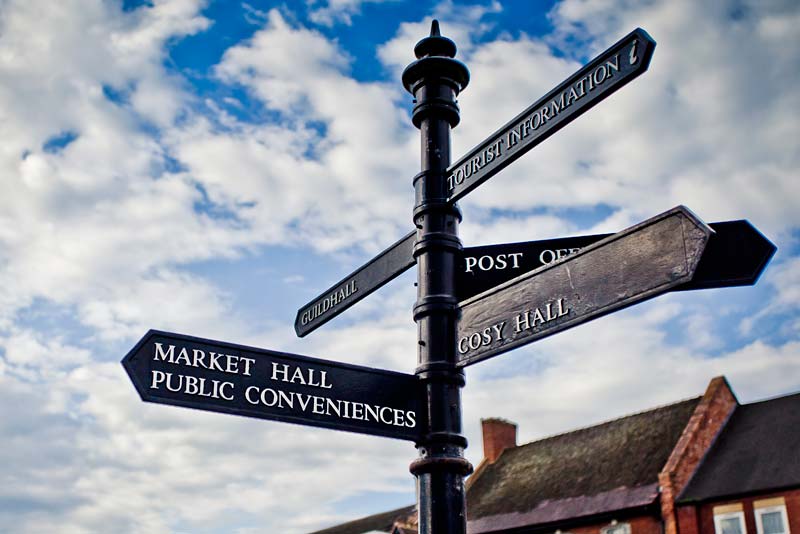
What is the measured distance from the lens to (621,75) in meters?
3.87

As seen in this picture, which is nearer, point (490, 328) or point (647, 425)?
point (490, 328)

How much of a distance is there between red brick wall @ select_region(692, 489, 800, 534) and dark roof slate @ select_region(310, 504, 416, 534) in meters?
12.4

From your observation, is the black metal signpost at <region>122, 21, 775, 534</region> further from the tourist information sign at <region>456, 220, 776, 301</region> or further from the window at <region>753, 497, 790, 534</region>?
the window at <region>753, 497, 790, 534</region>

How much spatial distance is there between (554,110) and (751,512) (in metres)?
22.8

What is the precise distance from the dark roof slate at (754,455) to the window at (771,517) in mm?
391

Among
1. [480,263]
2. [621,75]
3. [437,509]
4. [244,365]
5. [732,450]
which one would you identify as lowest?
[437,509]

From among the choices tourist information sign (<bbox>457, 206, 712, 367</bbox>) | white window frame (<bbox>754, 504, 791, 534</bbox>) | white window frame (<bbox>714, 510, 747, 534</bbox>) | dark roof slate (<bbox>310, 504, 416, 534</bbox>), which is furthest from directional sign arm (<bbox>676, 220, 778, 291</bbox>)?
dark roof slate (<bbox>310, 504, 416, 534</bbox>)

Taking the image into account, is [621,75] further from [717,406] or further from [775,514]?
[717,406]

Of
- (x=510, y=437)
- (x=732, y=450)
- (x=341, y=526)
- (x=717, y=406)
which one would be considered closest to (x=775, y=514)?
(x=732, y=450)

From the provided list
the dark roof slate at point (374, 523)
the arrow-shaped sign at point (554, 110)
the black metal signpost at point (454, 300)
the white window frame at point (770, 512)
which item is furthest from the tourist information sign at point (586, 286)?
the dark roof slate at point (374, 523)

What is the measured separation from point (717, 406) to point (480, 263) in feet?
84.1

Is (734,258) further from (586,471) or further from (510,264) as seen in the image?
(586,471)

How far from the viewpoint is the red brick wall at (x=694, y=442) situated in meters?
25.5

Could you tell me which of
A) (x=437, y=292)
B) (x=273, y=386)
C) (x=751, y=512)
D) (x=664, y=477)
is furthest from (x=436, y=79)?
(x=664, y=477)
